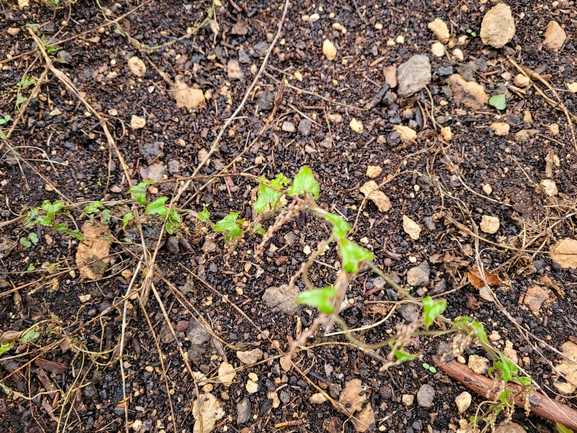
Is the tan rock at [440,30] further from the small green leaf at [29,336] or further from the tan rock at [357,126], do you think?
the small green leaf at [29,336]

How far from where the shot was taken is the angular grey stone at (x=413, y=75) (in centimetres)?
195

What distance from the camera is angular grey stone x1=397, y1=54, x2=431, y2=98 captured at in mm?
1945

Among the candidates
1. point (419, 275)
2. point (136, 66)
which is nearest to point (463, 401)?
point (419, 275)

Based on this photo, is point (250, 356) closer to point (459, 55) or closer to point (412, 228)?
point (412, 228)

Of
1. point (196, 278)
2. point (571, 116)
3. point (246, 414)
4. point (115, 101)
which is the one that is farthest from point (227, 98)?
point (571, 116)

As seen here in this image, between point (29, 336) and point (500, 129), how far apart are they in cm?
198

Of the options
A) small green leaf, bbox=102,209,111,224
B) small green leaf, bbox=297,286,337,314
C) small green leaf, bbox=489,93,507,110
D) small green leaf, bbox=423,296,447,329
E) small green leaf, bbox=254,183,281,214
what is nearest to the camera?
small green leaf, bbox=297,286,337,314

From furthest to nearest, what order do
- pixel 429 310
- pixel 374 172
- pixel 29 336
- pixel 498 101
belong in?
1. pixel 498 101
2. pixel 374 172
3. pixel 29 336
4. pixel 429 310

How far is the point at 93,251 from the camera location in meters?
1.67

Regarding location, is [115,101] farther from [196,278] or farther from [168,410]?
[168,410]

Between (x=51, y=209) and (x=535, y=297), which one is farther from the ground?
(x=51, y=209)

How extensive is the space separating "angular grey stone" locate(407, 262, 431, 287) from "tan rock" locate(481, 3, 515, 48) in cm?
110

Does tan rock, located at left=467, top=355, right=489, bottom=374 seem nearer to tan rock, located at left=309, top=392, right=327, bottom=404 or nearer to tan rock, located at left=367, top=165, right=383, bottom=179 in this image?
tan rock, located at left=309, top=392, right=327, bottom=404

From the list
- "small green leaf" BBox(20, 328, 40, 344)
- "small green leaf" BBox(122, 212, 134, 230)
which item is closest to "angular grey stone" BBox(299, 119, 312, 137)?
"small green leaf" BBox(122, 212, 134, 230)
